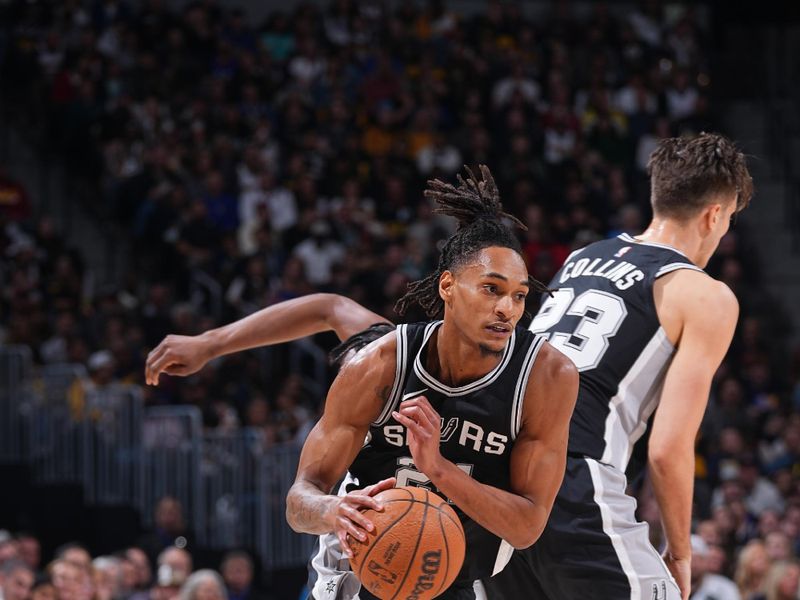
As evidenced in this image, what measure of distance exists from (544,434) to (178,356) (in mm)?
1536

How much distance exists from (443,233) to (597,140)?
8.93ft

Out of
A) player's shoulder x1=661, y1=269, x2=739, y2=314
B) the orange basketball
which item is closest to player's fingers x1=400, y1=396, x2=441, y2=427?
the orange basketball

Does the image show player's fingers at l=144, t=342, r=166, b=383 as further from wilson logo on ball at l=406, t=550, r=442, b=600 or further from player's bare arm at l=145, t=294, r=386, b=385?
wilson logo on ball at l=406, t=550, r=442, b=600

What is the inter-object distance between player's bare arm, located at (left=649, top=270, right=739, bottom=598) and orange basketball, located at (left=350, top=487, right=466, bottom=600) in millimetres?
872

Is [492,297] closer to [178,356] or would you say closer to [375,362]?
[375,362]

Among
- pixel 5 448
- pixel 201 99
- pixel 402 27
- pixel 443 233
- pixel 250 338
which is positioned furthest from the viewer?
pixel 402 27

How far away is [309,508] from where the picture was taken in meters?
3.92

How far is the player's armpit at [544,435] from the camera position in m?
4.01

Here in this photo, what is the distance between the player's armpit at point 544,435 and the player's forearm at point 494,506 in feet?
0.09

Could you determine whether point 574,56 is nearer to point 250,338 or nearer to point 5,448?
point 5,448

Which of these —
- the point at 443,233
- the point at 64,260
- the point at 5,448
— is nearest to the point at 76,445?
the point at 5,448

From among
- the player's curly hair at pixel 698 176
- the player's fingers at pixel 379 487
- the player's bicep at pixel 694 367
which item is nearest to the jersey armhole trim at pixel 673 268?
the player's bicep at pixel 694 367

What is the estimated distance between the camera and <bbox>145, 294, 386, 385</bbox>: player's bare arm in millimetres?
4938

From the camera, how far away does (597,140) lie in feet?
49.2
